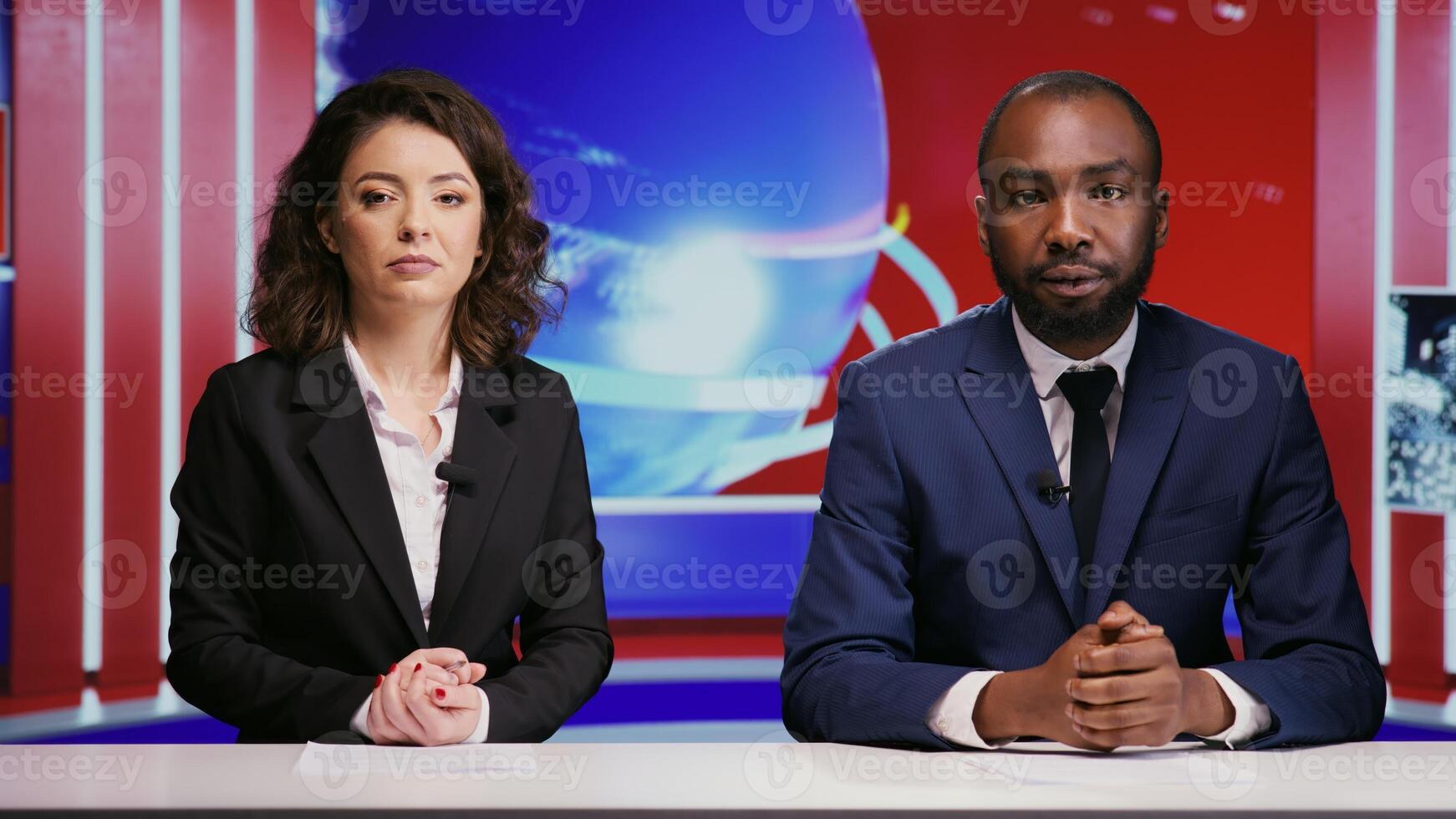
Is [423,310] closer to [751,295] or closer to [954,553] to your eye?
[954,553]

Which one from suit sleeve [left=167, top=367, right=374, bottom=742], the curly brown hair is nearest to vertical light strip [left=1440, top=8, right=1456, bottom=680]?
the curly brown hair

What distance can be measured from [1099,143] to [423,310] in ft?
3.58

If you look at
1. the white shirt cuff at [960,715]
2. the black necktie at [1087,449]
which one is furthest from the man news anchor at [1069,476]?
the white shirt cuff at [960,715]

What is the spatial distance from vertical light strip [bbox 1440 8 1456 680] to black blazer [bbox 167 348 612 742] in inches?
119

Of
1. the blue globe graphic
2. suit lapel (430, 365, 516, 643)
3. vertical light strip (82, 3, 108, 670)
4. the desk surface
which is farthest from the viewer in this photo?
the blue globe graphic

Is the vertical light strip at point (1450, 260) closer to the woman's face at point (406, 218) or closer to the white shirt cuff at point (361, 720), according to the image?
the woman's face at point (406, 218)

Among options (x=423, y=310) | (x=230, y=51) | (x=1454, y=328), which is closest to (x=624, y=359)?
(x=230, y=51)

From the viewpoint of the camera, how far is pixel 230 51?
390cm

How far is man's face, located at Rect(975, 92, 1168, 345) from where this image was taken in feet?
6.19

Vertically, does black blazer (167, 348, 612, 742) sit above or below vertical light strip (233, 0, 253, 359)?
below

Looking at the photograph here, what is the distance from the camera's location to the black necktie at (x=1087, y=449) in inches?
73.6

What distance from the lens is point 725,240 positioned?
4008 millimetres

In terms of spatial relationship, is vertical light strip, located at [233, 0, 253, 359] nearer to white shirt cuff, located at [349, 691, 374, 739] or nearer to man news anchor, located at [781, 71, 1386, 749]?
white shirt cuff, located at [349, 691, 374, 739]

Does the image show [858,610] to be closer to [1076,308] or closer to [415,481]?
[1076,308]
